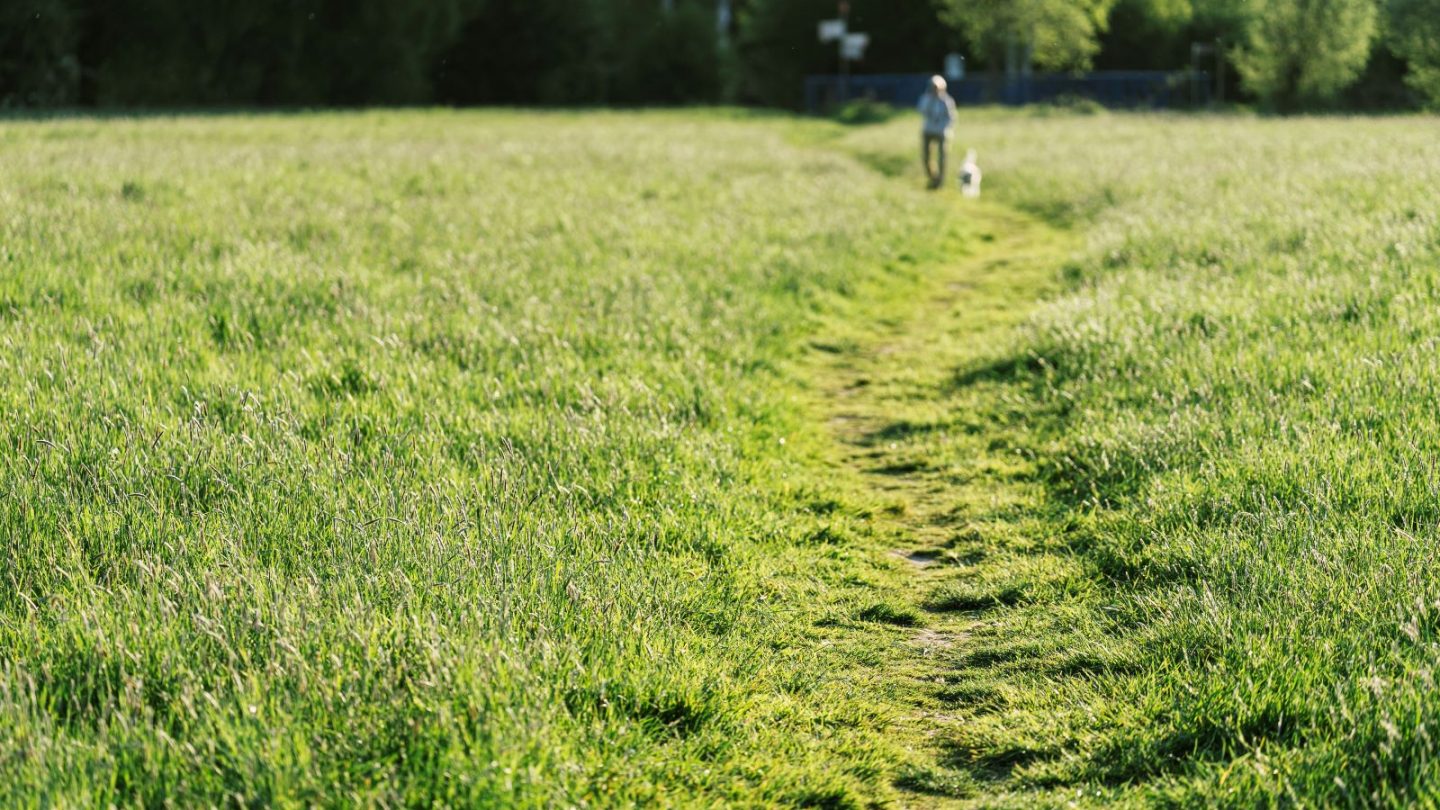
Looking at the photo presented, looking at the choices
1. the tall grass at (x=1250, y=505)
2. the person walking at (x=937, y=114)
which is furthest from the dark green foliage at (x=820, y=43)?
the tall grass at (x=1250, y=505)

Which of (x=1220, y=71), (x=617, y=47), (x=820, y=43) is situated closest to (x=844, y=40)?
(x=820, y=43)

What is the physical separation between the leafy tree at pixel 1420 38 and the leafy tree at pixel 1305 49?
342 inches

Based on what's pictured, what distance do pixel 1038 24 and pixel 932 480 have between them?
52937 mm

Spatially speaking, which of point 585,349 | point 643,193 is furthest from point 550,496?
point 643,193

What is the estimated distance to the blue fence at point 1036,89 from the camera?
6009 cm

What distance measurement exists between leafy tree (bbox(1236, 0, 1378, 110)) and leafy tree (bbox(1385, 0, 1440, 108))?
8694 mm

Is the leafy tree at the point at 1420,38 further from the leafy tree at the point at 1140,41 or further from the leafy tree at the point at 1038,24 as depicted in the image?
the leafy tree at the point at 1140,41

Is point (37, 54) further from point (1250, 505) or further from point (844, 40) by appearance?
point (1250, 505)

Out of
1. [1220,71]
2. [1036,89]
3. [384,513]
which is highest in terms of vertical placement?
[1220,71]

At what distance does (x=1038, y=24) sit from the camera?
5538 centimetres

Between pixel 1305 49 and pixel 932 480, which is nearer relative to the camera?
pixel 932 480

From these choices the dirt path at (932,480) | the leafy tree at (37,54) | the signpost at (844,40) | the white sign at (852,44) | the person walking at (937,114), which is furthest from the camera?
the white sign at (852,44)

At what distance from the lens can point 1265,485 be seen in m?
5.68

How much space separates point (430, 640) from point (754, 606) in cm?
172
